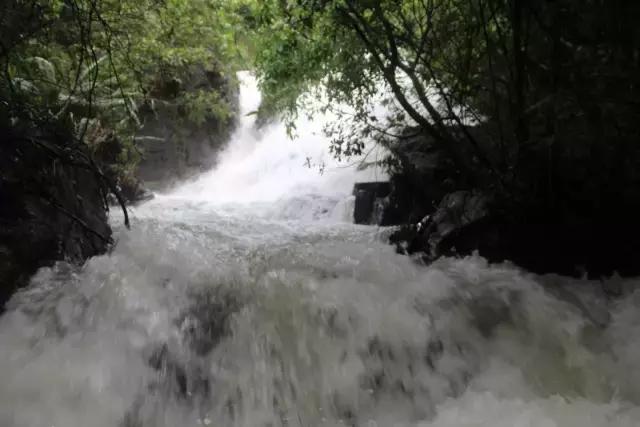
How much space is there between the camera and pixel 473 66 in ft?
14.9

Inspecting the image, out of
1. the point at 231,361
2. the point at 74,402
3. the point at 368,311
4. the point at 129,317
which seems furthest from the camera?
the point at 368,311

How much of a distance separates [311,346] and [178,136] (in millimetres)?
12649

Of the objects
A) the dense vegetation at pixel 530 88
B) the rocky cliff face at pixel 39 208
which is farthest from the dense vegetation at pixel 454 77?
the rocky cliff face at pixel 39 208

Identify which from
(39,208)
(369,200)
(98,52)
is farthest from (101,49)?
(369,200)

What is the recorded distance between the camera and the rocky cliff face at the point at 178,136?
43.0 ft

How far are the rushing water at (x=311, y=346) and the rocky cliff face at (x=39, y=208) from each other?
0.15 meters

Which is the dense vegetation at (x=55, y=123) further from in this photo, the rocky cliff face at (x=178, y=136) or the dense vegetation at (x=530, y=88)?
the rocky cliff face at (x=178, y=136)

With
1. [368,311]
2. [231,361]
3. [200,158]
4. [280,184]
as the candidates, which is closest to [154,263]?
[231,361]

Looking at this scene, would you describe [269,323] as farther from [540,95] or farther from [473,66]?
[473,66]

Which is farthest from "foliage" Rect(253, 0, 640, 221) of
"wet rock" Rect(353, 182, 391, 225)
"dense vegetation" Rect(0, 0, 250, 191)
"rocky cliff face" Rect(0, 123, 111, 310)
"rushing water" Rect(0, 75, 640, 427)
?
"rocky cliff face" Rect(0, 123, 111, 310)

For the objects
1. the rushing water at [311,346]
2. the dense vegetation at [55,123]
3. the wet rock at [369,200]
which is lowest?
the rushing water at [311,346]

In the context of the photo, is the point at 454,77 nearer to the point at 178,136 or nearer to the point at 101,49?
the point at 101,49

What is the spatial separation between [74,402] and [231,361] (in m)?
0.85

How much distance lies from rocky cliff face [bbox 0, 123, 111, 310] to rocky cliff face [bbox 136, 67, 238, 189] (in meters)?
9.24
